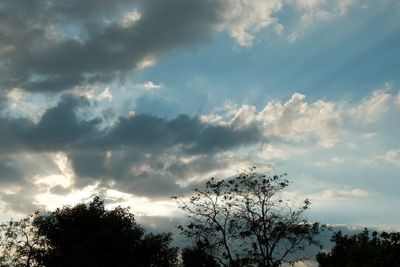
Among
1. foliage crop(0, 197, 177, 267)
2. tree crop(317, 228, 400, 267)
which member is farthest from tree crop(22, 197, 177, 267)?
tree crop(317, 228, 400, 267)

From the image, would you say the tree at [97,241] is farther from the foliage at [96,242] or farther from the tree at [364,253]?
the tree at [364,253]

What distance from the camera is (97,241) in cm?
5275

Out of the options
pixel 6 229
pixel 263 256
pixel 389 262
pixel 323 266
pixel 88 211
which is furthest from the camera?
pixel 6 229

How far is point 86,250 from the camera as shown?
171 ft

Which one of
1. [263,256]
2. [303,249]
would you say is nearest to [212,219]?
[263,256]

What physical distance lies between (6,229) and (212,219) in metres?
34.8

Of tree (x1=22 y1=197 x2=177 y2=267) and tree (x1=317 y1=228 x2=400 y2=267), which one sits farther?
tree (x1=22 y1=197 x2=177 y2=267)

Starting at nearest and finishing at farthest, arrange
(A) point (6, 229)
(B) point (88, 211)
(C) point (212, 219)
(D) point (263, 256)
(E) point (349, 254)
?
(E) point (349, 254)
(D) point (263, 256)
(C) point (212, 219)
(B) point (88, 211)
(A) point (6, 229)

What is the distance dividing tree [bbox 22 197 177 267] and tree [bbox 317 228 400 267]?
2924cm

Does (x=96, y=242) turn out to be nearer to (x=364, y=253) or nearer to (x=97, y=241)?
(x=97, y=241)

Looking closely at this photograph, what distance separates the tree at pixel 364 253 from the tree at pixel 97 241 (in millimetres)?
29237

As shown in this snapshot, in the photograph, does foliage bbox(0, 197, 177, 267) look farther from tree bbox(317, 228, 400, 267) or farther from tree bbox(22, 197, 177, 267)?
tree bbox(317, 228, 400, 267)

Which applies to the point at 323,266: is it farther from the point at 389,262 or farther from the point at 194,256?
the point at 194,256

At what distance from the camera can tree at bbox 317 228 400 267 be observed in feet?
72.0
